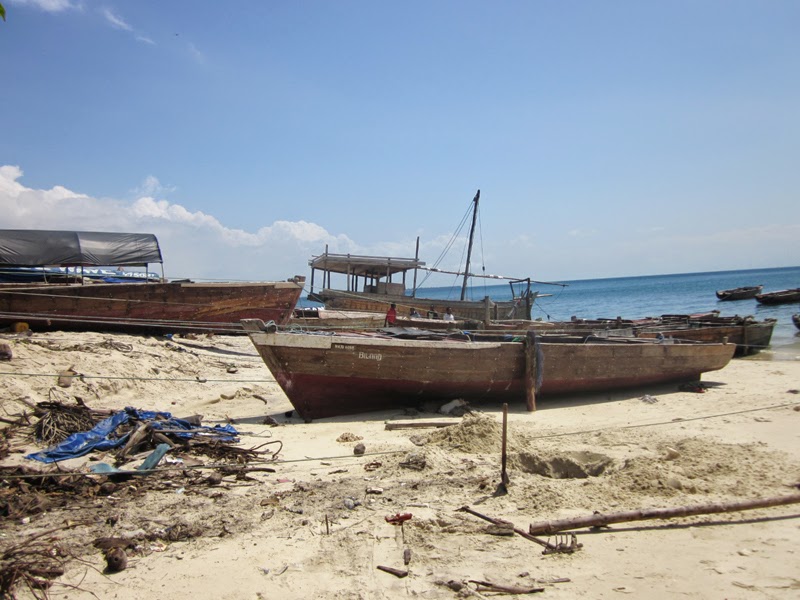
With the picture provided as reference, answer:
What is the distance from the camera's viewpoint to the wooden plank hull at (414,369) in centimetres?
801

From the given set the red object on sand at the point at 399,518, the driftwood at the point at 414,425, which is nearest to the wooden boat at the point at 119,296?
the driftwood at the point at 414,425

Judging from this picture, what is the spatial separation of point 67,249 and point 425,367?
38.7 ft

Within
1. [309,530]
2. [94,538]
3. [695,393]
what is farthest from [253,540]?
[695,393]

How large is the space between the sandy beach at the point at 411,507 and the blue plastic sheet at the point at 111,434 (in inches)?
7.0

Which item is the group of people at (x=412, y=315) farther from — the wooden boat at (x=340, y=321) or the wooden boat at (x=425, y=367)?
the wooden boat at (x=425, y=367)

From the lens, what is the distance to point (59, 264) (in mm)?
14609

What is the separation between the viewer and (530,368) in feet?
30.2

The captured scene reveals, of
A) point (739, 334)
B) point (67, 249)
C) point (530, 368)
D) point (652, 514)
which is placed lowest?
point (652, 514)

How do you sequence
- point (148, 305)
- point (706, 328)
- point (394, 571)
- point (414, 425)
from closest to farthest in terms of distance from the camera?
point (394, 571)
point (414, 425)
point (148, 305)
point (706, 328)

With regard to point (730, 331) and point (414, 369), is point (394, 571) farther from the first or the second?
point (730, 331)

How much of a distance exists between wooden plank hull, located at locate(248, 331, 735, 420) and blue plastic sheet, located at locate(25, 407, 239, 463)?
146cm

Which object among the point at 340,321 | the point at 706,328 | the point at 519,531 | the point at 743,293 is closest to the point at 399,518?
the point at 519,531

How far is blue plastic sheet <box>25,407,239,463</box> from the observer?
5695mm

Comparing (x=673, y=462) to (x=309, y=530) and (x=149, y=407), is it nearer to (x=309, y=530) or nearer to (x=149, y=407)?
(x=309, y=530)
